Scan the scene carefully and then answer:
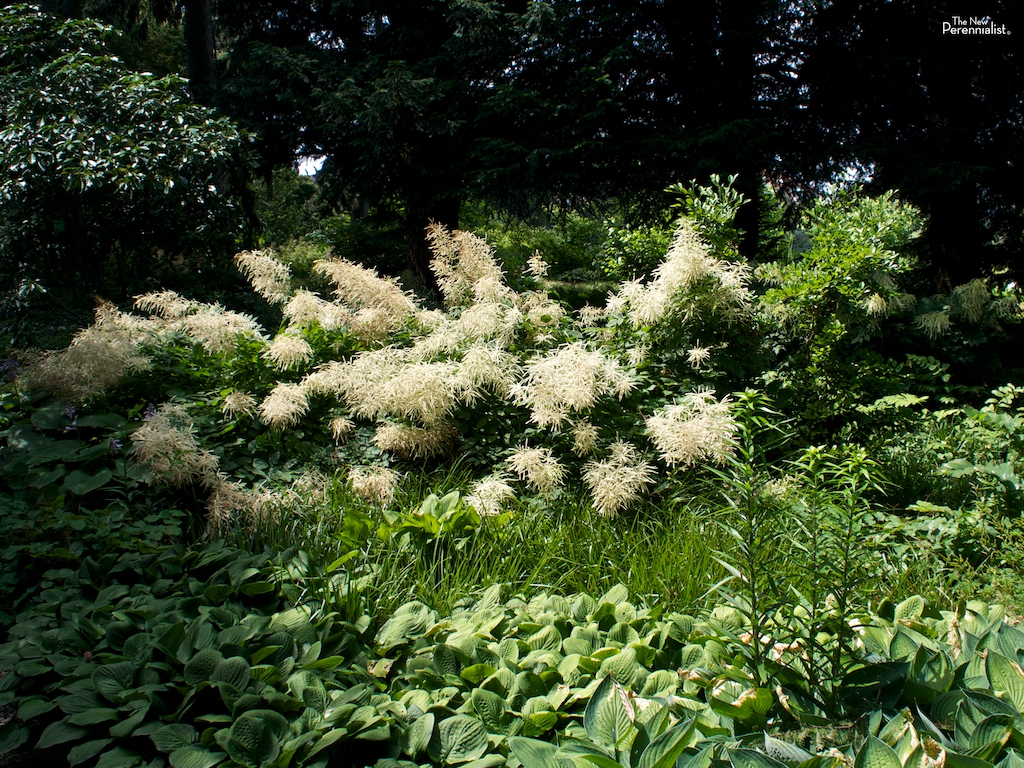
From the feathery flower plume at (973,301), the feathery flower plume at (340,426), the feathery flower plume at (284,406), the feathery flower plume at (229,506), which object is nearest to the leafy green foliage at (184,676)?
the feathery flower plume at (229,506)

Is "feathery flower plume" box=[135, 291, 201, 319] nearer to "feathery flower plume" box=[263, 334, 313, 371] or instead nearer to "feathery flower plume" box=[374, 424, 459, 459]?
"feathery flower plume" box=[263, 334, 313, 371]

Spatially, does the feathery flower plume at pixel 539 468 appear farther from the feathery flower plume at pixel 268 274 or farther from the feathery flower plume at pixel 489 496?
the feathery flower plume at pixel 268 274

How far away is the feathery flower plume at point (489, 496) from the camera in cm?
321

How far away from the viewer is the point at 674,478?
364 centimetres

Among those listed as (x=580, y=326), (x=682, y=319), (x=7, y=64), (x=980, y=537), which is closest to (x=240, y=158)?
(x=7, y=64)

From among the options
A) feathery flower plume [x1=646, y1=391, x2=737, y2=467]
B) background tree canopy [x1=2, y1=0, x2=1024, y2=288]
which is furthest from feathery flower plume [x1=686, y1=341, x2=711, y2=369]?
background tree canopy [x1=2, y1=0, x2=1024, y2=288]

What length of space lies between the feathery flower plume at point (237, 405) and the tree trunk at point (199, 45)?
23.9ft

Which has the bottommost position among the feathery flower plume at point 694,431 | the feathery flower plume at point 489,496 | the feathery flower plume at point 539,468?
the feathery flower plume at point 489,496

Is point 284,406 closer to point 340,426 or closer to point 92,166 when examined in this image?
point 340,426

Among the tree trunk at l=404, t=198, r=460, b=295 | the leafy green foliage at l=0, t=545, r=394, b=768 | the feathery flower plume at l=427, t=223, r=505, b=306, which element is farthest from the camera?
the tree trunk at l=404, t=198, r=460, b=295

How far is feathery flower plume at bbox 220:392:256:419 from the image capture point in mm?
3705

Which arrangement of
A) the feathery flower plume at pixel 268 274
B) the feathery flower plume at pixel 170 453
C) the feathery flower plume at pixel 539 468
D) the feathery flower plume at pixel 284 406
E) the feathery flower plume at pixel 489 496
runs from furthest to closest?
the feathery flower plume at pixel 268 274
the feathery flower plume at pixel 284 406
the feathery flower plume at pixel 539 468
the feathery flower plume at pixel 489 496
the feathery flower plume at pixel 170 453

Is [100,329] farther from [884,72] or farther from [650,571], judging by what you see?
[884,72]

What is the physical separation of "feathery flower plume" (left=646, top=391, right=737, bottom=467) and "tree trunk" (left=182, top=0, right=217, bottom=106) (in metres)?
8.74
